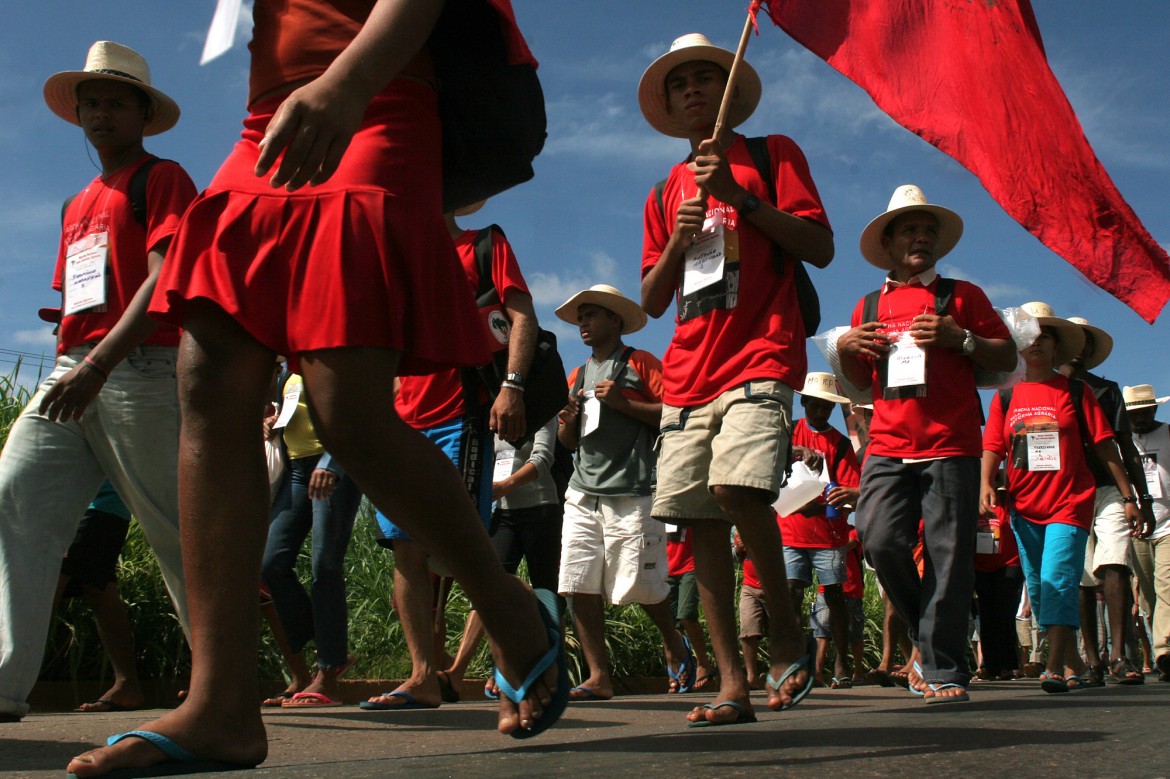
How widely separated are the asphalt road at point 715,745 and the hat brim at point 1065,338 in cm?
422

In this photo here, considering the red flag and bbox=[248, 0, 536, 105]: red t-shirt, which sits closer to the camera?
bbox=[248, 0, 536, 105]: red t-shirt

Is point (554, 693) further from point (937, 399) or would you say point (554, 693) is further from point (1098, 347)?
point (1098, 347)

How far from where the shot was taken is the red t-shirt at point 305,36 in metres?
2.70

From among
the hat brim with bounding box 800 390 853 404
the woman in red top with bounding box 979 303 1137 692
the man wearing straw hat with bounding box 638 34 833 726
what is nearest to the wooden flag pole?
the man wearing straw hat with bounding box 638 34 833 726

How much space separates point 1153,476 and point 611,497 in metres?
5.27

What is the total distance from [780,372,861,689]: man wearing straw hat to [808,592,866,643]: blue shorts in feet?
0.18

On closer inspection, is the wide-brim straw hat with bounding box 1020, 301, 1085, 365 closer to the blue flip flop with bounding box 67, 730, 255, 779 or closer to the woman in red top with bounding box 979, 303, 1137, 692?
the woman in red top with bounding box 979, 303, 1137, 692

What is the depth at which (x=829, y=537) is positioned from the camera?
9828mm

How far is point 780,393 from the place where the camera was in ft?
14.7

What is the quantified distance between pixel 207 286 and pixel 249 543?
49 cm

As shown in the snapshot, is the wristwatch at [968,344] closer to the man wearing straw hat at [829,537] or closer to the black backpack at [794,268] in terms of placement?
the black backpack at [794,268]

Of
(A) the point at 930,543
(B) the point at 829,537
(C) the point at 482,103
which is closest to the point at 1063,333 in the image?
(B) the point at 829,537

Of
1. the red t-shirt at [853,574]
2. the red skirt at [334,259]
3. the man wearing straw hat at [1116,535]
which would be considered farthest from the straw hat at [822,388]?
the red skirt at [334,259]

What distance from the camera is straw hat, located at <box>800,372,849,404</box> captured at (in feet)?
35.0
